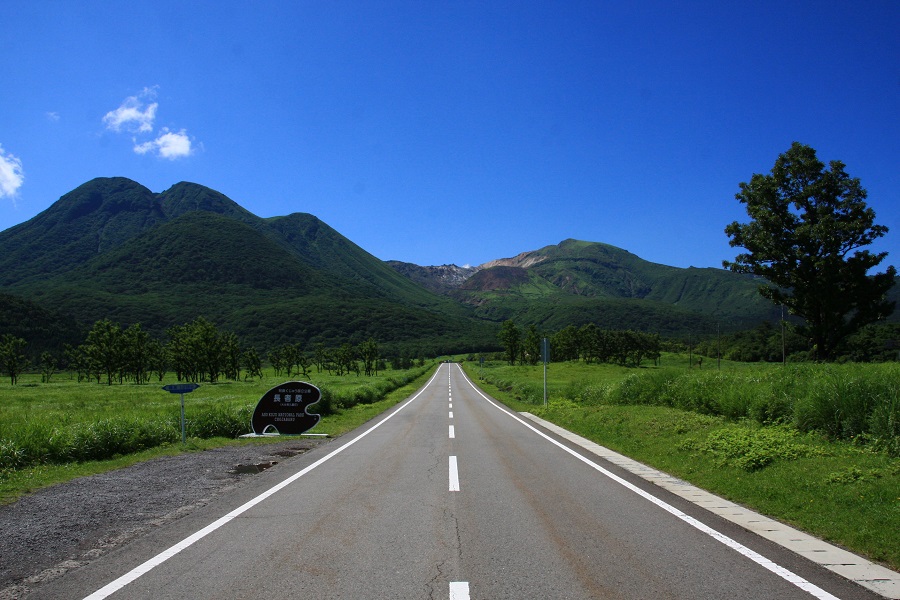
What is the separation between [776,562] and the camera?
4.75 metres

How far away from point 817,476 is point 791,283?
27545mm

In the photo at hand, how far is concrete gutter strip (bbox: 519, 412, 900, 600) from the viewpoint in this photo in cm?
434

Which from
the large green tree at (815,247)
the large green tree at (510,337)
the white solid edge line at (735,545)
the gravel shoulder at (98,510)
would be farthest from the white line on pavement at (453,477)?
the large green tree at (510,337)

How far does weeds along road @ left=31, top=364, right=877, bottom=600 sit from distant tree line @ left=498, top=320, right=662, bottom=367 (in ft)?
295

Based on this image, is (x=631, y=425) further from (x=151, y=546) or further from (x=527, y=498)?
(x=151, y=546)

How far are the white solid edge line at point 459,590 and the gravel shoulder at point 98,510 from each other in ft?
11.5

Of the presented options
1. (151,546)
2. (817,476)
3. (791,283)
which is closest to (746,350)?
(791,283)

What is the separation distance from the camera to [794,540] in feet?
17.8

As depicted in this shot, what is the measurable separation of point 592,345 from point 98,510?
104 m

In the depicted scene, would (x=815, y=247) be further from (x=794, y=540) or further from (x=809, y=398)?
(x=794, y=540)

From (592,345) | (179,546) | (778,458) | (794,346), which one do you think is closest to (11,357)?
(179,546)

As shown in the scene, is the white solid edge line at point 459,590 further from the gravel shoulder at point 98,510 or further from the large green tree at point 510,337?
the large green tree at point 510,337

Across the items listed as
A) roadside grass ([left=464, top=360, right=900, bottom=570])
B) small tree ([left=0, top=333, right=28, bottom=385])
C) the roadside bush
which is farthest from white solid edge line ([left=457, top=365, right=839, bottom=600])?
small tree ([left=0, top=333, right=28, bottom=385])

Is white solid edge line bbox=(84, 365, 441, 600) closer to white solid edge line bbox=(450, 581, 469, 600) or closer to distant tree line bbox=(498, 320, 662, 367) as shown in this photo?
white solid edge line bbox=(450, 581, 469, 600)
